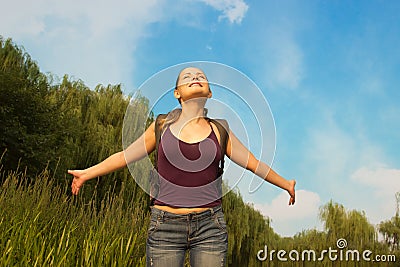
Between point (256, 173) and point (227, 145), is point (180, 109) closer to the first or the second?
point (227, 145)

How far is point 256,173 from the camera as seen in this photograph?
2.43 metres

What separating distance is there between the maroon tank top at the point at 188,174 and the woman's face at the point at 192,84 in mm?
228

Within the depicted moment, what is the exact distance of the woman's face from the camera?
2.28 metres

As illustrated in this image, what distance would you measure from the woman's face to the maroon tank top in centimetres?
23

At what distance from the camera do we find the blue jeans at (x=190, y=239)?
6.84ft

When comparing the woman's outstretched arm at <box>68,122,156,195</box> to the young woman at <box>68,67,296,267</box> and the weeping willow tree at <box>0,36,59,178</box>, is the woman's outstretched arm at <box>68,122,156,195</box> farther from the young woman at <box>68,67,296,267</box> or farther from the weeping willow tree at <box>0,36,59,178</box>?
the weeping willow tree at <box>0,36,59,178</box>

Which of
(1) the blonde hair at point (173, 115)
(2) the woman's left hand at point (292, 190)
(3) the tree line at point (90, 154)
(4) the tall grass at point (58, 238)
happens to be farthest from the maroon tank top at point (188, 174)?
(3) the tree line at point (90, 154)

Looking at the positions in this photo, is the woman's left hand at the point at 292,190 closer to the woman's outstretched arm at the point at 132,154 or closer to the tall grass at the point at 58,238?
the woman's outstretched arm at the point at 132,154

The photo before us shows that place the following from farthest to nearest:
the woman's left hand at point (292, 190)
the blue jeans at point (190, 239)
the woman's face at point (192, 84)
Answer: the woman's left hand at point (292, 190)
the woman's face at point (192, 84)
the blue jeans at point (190, 239)

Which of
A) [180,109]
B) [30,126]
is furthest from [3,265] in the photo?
[30,126]

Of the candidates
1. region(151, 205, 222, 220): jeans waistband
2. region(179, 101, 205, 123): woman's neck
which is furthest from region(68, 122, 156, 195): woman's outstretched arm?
A: region(151, 205, 222, 220): jeans waistband

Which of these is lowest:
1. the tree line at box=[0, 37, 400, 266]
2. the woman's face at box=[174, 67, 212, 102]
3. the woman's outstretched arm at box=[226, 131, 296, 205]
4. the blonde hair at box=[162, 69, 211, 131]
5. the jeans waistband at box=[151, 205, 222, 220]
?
the jeans waistband at box=[151, 205, 222, 220]

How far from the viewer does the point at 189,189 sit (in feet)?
→ 7.00

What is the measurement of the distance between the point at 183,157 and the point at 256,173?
0.45 metres
